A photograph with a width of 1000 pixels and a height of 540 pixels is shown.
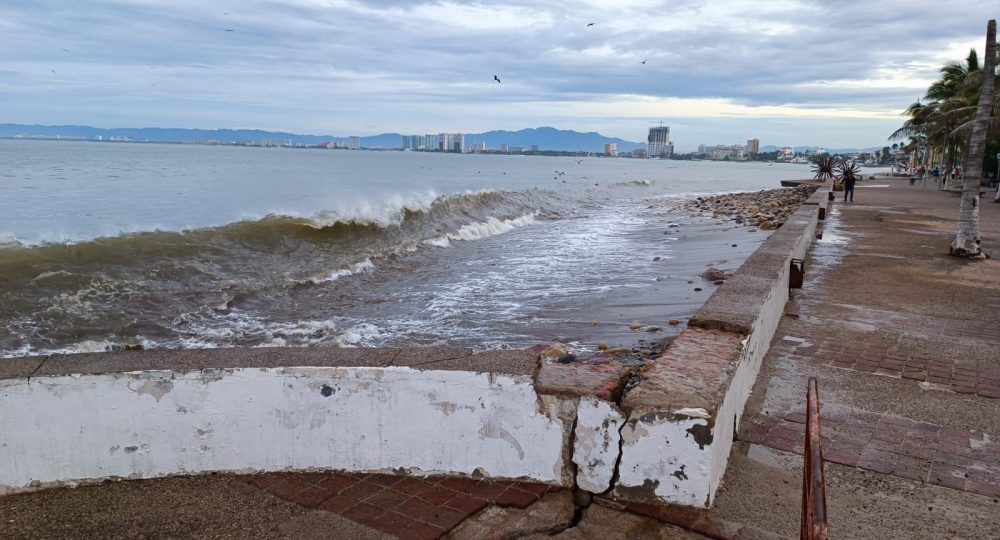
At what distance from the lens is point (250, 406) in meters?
3.21

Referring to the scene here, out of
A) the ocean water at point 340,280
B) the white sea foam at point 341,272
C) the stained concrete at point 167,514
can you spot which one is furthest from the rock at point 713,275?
the stained concrete at point 167,514

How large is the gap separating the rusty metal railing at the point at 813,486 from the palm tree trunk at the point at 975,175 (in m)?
11.1

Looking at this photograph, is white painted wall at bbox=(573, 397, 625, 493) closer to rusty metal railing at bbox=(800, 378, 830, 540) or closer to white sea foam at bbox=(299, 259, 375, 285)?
rusty metal railing at bbox=(800, 378, 830, 540)

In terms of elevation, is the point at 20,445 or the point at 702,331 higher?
the point at 702,331

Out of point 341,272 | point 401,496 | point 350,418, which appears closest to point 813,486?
point 401,496

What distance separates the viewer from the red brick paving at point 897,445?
3.45 m

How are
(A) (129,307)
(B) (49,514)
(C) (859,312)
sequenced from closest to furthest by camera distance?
(B) (49,514) < (C) (859,312) < (A) (129,307)

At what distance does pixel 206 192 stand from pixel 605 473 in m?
34.9

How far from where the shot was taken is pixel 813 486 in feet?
5.27

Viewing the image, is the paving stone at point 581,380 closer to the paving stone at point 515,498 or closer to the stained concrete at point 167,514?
the paving stone at point 515,498

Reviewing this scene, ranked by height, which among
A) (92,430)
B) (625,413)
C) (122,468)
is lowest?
(122,468)

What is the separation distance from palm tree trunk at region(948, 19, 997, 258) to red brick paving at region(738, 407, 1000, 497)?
28.2 ft

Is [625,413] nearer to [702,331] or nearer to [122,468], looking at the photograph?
[702,331]

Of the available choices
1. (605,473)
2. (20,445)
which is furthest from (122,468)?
(605,473)
